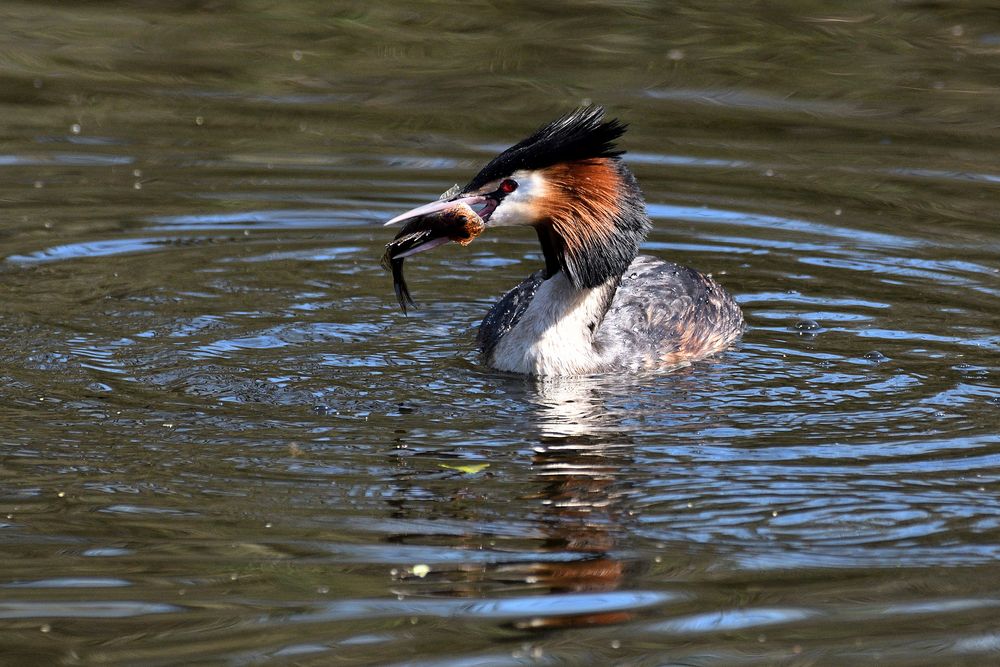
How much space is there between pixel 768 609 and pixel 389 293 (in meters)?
4.77

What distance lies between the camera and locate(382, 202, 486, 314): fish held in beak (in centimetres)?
834

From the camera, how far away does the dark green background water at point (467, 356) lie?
5867 millimetres

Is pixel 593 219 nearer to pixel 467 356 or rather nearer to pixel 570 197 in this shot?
pixel 570 197

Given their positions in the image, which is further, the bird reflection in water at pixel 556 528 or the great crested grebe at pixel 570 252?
the great crested grebe at pixel 570 252

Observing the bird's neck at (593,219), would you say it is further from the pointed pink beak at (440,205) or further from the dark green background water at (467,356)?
the dark green background water at (467,356)

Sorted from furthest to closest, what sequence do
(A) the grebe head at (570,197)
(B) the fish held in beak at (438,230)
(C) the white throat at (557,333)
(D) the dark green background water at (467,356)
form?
1. (C) the white throat at (557,333)
2. (A) the grebe head at (570,197)
3. (B) the fish held in beak at (438,230)
4. (D) the dark green background water at (467,356)

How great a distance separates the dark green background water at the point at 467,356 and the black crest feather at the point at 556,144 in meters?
1.10

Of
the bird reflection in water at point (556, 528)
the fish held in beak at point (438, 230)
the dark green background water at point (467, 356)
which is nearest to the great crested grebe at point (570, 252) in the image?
the fish held in beak at point (438, 230)

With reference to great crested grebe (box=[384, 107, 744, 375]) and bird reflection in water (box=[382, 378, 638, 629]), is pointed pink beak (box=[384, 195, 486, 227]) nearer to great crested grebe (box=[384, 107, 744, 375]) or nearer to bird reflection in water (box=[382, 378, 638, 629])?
great crested grebe (box=[384, 107, 744, 375])

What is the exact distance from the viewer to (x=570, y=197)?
859cm

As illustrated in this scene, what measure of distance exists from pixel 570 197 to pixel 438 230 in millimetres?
712

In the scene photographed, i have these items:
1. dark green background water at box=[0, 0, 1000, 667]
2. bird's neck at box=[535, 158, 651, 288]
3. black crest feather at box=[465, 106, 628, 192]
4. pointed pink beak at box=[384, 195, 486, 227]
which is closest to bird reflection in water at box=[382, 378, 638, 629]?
dark green background water at box=[0, 0, 1000, 667]

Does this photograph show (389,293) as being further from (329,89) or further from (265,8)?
(265,8)

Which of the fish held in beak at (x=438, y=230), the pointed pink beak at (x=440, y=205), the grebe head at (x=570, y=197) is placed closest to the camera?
the pointed pink beak at (x=440, y=205)
